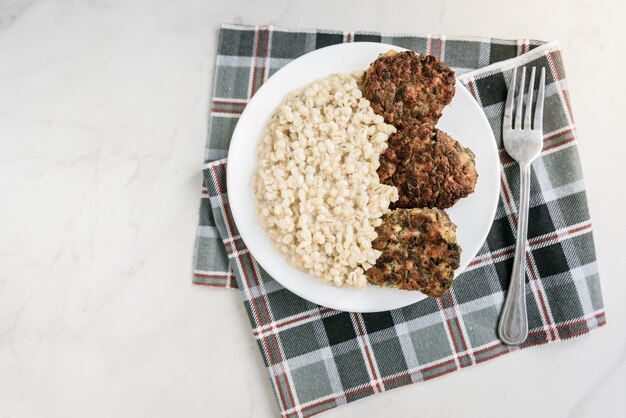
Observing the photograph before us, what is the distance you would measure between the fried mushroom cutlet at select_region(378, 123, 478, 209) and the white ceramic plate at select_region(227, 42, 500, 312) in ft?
0.47

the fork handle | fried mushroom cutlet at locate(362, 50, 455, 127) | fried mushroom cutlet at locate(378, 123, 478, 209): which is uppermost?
fried mushroom cutlet at locate(362, 50, 455, 127)

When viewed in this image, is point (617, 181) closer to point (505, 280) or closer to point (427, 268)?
point (505, 280)

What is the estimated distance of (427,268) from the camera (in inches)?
83.9

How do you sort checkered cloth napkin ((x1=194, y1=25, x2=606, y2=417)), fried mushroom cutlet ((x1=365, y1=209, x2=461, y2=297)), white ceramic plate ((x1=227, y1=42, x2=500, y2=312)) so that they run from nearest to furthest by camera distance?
1. fried mushroom cutlet ((x1=365, y1=209, x2=461, y2=297))
2. white ceramic plate ((x1=227, y1=42, x2=500, y2=312))
3. checkered cloth napkin ((x1=194, y1=25, x2=606, y2=417))

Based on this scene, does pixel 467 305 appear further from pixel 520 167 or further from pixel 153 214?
pixel 153 214

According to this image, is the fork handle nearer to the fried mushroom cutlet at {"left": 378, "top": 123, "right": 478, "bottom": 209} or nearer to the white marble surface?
the white marble surface

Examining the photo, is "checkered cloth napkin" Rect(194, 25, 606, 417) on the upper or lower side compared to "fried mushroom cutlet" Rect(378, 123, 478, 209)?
lower

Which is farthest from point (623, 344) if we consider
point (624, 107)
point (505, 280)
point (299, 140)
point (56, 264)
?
point (56, 264)

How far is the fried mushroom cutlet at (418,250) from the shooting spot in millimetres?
2115

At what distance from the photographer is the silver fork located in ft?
7.88

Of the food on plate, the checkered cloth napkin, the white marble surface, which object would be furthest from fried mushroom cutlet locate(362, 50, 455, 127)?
the white marble surface

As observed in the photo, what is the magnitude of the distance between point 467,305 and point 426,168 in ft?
2.38

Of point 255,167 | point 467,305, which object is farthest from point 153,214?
point 467,305

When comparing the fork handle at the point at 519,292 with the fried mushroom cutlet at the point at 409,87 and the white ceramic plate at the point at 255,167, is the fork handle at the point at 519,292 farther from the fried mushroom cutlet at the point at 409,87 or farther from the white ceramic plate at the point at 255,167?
the fried mushroom cutlet at the point at 409,87
